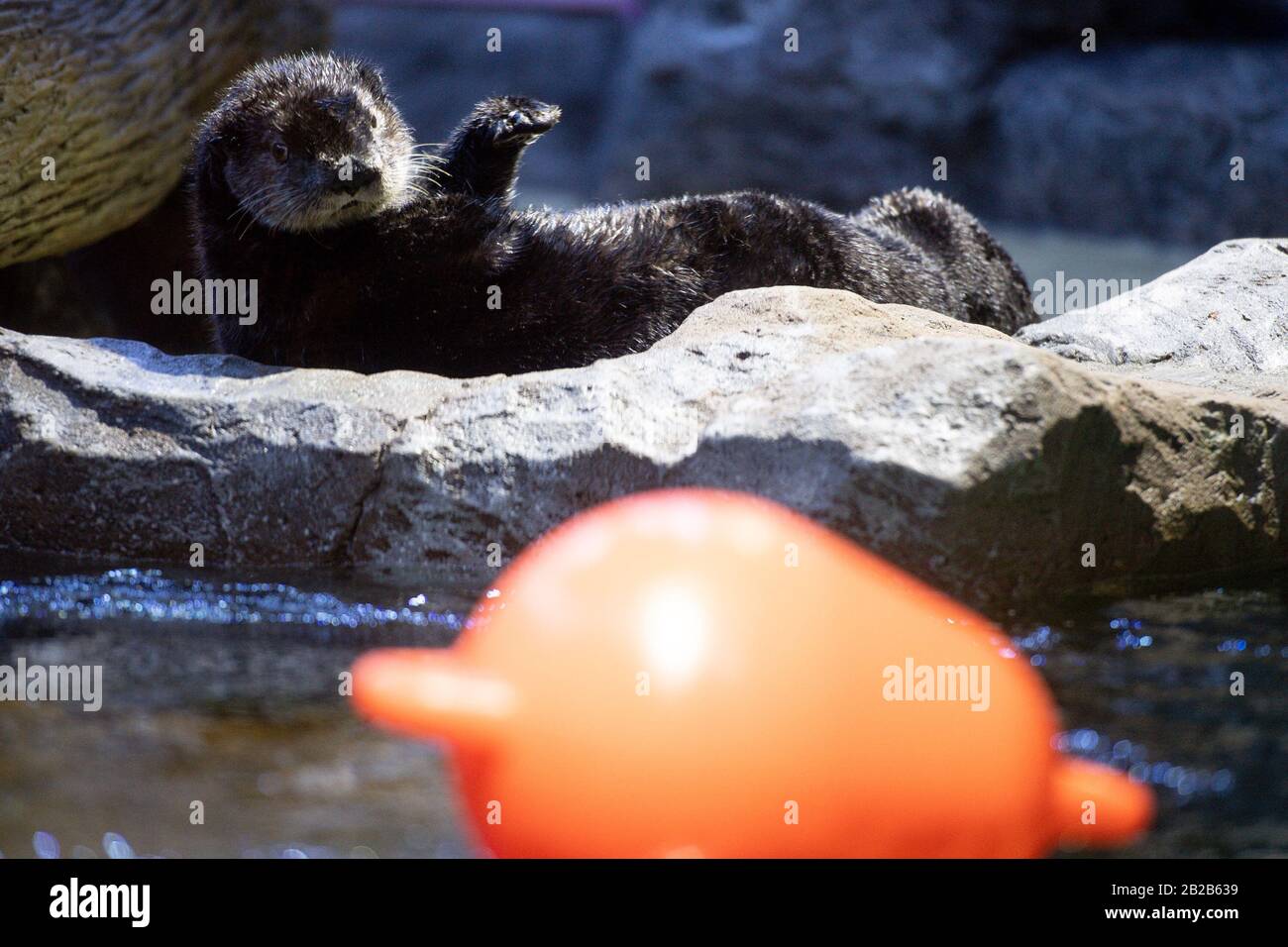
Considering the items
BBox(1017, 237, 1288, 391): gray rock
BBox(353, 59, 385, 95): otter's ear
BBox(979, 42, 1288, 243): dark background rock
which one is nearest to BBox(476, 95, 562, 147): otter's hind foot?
BBox(353, 59, 385, 95): otter's ear

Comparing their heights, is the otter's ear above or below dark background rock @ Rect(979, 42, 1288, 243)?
below

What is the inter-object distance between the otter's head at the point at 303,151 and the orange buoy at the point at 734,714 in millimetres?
1564

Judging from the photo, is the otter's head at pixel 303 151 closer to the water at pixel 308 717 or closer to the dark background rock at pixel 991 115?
the water at pixel 308 717

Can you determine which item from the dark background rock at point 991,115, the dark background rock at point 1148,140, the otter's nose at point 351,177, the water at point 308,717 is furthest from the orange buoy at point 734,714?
the dark background rock at point 1148,140

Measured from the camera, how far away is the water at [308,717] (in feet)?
5.67

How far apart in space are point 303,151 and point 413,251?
0.39 meters

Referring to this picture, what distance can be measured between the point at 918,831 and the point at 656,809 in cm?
35

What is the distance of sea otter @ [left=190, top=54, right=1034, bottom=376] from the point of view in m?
3.51

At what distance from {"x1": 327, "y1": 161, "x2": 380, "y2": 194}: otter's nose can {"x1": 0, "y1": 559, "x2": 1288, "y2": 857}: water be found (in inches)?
44.2

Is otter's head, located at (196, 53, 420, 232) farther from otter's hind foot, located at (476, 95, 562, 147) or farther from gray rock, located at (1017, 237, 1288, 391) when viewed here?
gray rock, located at (1017, 237, 1288, 391)

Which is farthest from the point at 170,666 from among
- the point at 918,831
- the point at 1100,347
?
the point at 1100,347

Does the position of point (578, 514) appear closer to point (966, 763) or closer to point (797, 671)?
point (797, 671)

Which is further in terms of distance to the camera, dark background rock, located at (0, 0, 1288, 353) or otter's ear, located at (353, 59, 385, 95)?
dark background rock, located at (0, 0, 1288, 353)

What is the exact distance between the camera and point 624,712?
188 cm
